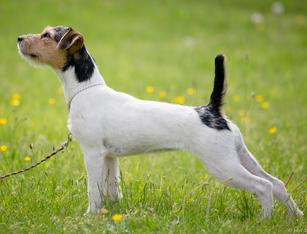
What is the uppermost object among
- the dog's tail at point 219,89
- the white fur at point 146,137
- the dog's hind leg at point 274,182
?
the dog's tail at point 219,89

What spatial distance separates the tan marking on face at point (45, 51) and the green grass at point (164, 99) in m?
1.24

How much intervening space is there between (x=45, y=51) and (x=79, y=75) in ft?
1.29

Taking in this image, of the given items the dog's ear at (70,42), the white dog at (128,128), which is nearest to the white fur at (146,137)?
→ the white dog at (128,128)

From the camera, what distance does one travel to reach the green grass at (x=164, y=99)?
4.67 meters

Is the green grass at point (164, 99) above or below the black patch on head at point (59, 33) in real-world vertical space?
below

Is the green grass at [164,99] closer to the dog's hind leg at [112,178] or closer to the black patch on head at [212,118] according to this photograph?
the dog's hind leg at [112,178]

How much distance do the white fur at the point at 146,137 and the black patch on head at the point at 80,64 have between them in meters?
0.05

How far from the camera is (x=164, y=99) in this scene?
9977 millimetres

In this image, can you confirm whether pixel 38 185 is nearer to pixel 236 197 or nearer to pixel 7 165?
pixel 7 165

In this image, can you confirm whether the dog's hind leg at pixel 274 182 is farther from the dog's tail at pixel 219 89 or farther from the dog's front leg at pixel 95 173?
the dog's front leg at pixel 95 173

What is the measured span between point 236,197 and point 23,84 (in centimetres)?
702

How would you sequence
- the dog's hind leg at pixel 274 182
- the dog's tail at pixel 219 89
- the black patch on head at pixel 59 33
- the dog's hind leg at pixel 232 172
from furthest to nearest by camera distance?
the black patch on head at pixel 59 33 < the dog's hind leg at pixel 274 182 < the dog's tail at pixel 219 89 < the dog's hind leg at pixel 232 172

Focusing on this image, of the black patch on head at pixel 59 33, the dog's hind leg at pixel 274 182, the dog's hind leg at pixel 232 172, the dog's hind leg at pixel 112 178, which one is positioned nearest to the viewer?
the dog's hind leg at pixel 232 172

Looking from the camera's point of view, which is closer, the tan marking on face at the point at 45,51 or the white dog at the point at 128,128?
the white dog at the point at 128,128
